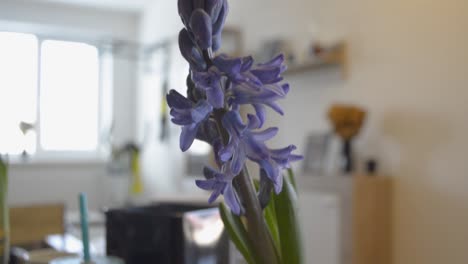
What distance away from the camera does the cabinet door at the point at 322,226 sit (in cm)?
271

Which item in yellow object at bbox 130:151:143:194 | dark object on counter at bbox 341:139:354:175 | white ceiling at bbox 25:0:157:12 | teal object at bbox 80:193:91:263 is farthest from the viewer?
yellow object at bbox 130:151:143:194

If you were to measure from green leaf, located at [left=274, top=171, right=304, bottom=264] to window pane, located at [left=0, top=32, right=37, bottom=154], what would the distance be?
2072mm

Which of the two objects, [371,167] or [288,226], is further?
[371,167]

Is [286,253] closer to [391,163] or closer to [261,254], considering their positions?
[261,254]

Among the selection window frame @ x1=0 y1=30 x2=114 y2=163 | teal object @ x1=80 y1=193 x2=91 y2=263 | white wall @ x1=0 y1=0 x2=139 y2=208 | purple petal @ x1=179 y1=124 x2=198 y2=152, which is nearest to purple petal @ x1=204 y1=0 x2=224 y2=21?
purple petal @ x1=179 y1=124 x2=198 y2=152

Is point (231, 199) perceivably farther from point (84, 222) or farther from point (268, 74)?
point (84, 222)

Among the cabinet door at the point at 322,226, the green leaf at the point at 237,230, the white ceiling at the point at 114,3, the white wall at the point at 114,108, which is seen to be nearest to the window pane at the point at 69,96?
the white wall at the point at 114,108

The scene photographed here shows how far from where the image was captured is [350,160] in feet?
9.42

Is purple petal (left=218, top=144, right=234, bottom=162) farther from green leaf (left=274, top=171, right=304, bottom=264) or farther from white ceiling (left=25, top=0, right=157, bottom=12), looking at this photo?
white ceiling (left=25, top=0, right=157, bottom=12)

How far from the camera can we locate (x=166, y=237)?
792 mm

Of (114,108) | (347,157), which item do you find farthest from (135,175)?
(347,157)

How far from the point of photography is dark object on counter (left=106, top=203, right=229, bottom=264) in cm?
79

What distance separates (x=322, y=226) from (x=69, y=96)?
3.15 m

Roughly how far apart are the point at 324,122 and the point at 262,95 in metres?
2.86
